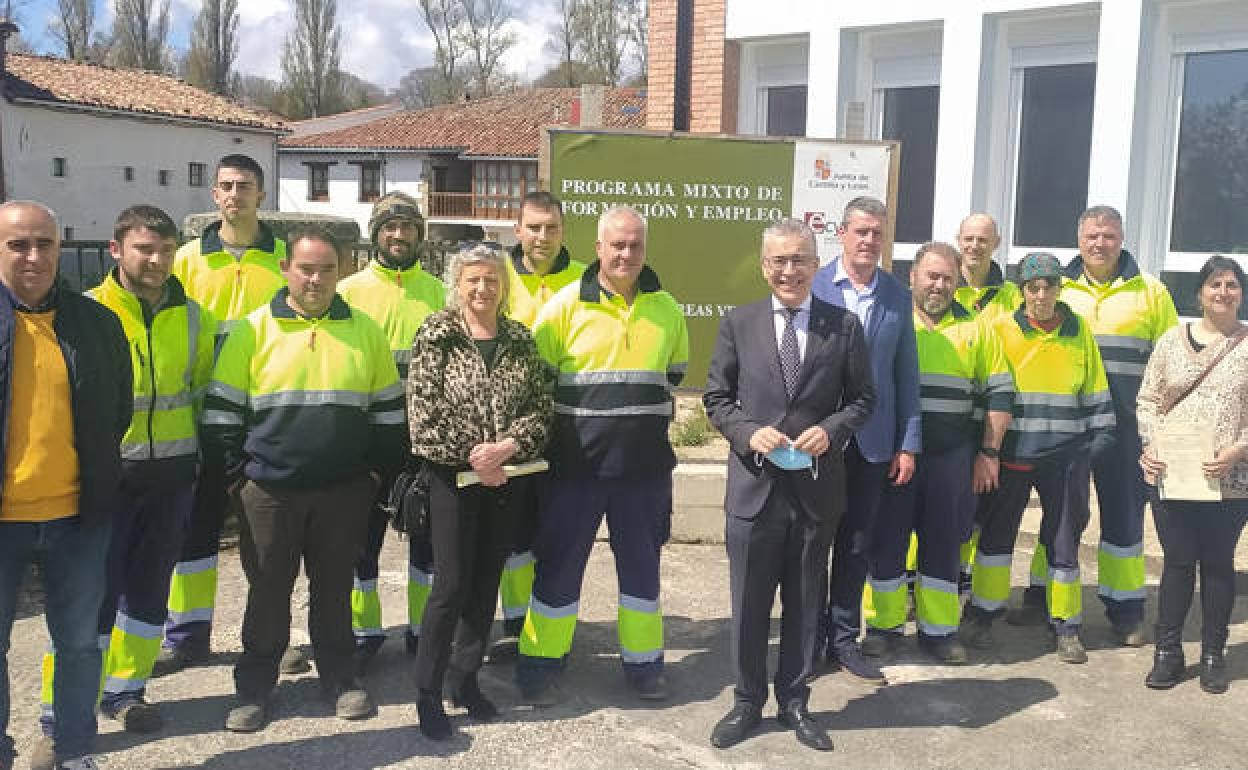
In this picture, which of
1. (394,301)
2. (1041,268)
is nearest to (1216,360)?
(1041,268)

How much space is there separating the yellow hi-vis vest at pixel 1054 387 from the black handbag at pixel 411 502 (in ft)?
9.08

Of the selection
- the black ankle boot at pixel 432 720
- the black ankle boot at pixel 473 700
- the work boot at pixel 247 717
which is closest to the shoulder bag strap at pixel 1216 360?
the black ankle boot at pixel 473 700

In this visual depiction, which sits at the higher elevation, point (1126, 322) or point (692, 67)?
point (692, 67)

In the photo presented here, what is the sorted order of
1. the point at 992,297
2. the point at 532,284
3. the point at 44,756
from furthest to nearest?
the point at 992,297 < the point at 532,284 < the point at 44,756

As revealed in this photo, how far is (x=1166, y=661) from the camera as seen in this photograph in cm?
485

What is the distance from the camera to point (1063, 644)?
518cm

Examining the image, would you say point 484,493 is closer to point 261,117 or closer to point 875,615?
point 875,615

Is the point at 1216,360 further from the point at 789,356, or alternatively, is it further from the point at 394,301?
the point at 394,301

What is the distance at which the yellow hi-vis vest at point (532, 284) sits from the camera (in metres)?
5.01

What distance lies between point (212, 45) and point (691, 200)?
6439 cm

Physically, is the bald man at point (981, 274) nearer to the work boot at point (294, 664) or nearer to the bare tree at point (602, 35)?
the work boot at point (294, 664)

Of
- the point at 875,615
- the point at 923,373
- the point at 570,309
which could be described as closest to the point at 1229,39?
the point at 923,373

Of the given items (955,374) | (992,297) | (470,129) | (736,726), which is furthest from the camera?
(470,129)

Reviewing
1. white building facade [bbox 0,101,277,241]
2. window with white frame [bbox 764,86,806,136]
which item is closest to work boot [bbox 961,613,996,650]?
window with white frame [bbox 764,86,806,136]
